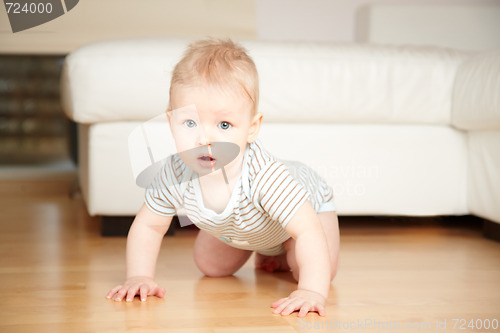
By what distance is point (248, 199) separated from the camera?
3.22ft

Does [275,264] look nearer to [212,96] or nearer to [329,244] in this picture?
[329,244]

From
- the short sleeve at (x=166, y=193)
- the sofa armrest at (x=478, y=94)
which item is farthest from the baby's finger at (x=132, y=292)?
the sofa armrest at (x=478, y=94)

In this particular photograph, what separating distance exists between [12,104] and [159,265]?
9.43 feet

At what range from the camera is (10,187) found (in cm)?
254

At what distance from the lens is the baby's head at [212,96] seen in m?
0.89

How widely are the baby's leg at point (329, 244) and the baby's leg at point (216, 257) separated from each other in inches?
3.9

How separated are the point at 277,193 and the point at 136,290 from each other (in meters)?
0.26

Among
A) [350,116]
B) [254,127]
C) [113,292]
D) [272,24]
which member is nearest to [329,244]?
[254,127]

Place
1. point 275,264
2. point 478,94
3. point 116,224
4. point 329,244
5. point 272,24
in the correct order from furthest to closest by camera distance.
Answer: point 272,24
point 116,224
point 478,94
point 275,264
point 329,244

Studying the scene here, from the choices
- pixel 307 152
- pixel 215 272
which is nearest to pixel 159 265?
pixel 215 272

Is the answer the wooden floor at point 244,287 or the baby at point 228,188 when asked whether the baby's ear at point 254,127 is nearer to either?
the baby at point 228,188

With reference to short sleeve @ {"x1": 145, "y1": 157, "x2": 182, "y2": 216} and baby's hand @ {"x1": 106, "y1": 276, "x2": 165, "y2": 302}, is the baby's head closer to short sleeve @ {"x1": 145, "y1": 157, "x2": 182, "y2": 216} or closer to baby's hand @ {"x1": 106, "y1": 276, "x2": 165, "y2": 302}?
short sleeve @ {"x1": 145, "y1": 157, "x2": 182, "y2": 216}

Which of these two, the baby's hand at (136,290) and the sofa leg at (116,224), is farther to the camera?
the sofa leg at (116,224)

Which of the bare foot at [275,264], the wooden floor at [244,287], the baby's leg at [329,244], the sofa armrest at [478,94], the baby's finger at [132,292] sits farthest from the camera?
the sofa armrest at [478,94]
